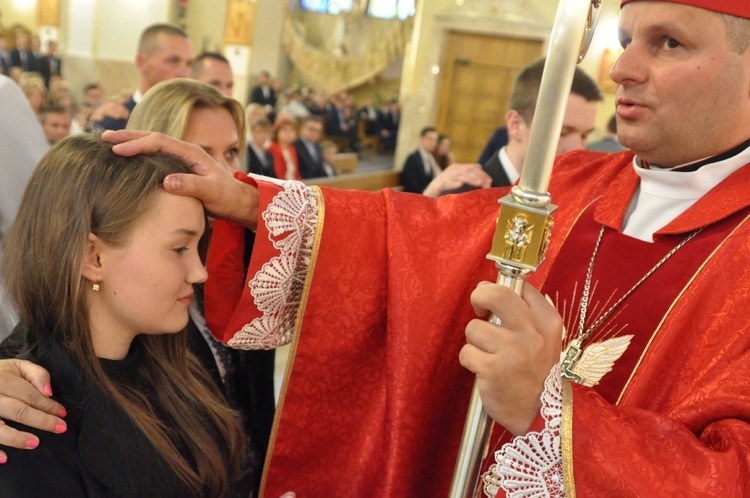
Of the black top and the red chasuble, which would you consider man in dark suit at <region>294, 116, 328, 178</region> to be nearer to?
the red chasuble

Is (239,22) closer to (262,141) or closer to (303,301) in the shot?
(262,141)

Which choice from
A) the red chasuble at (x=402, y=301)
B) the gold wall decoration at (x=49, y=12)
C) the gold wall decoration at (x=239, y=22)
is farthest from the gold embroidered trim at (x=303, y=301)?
the gold wall decoration at (x=239, y=22)

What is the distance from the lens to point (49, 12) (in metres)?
16.0

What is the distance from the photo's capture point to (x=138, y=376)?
5.75 feet

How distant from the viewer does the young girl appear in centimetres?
158

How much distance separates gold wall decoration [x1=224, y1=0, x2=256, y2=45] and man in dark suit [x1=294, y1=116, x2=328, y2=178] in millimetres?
7039

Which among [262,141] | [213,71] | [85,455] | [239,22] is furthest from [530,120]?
[239,22]

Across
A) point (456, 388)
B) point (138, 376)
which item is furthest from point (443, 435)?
point (138, 376)

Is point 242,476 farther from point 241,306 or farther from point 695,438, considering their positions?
point 695,438

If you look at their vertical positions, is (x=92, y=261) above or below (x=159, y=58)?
below

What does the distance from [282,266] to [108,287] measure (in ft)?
1.18

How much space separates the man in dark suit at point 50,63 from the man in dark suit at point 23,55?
0.45 ft

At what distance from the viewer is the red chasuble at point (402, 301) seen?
161 centimetres

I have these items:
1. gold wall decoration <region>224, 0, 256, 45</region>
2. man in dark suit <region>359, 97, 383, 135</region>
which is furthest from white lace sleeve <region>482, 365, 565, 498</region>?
man in dark suit <region>359, 97, 383, 135</region>
